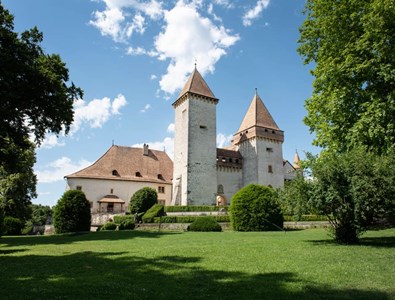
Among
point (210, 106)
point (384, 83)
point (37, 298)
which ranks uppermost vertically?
point (210, 106)

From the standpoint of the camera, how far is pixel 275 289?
590cm

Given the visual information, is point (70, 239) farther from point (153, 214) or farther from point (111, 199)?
point (111, 199)

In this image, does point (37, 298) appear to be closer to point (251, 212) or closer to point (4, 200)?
point (251, 212)

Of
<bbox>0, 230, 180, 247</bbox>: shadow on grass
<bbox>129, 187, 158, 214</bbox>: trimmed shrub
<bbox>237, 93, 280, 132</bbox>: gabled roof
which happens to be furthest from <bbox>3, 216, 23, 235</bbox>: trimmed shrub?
<bbox>237, 93, 280, 132</bbox>: gabled roof

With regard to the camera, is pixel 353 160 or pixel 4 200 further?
pixel 4 200

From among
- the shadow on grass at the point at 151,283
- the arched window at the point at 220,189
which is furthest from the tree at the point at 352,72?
the arched window at the point at 220,189

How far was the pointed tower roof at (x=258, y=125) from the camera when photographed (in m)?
46.8

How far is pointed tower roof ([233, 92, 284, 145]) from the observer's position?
153 ft

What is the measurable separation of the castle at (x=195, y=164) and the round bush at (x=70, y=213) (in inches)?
659

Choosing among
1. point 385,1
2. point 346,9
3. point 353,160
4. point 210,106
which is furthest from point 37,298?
point 210,106

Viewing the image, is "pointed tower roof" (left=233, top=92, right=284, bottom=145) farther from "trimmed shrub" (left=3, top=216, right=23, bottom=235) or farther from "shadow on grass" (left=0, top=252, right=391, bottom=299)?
"shadow on grass" (left=0, top=252, right=391, bottom=299)

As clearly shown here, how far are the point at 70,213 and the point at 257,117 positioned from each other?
3066 cm

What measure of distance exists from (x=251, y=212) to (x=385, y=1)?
14.1 meters

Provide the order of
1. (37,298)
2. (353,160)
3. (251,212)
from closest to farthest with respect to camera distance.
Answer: (37,298), (353,160), (251,212)
